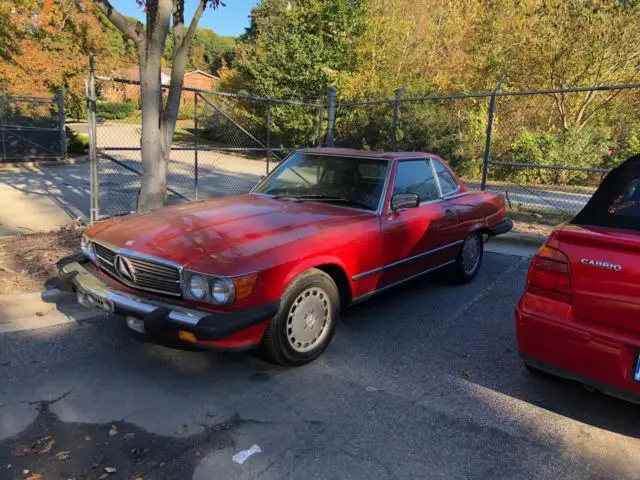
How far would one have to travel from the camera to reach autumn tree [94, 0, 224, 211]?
20.2 ft

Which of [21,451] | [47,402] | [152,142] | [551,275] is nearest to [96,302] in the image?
[47,402]

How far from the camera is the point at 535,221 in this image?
9.40 meters

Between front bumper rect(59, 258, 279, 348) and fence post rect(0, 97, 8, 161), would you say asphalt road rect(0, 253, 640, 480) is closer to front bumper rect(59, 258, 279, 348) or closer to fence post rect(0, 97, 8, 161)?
front bumper rect(59, 258, 279, 348)

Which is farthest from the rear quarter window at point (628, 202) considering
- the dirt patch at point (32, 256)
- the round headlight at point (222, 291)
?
the dirt patch at point (32, 256)

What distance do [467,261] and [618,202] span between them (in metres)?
2.58

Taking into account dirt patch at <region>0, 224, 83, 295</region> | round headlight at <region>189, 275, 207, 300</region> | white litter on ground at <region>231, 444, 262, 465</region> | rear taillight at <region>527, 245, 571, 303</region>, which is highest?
rear taillight at <region>527, 245, 571, 303</region>

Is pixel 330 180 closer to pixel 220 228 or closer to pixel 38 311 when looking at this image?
pixel 220 228

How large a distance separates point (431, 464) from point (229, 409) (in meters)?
1.27

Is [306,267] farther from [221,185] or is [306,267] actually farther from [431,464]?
[221,185]

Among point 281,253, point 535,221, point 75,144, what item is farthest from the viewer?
point 75,144

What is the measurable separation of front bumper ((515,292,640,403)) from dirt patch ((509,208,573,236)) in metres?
5.65

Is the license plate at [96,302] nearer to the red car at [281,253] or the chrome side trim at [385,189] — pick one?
the red car at [281,253]

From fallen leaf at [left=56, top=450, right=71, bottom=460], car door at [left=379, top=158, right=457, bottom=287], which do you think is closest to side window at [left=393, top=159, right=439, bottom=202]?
car door at [left=379, top=158, right=457, bottom=287]

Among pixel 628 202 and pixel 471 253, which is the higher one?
pixel 628 202
